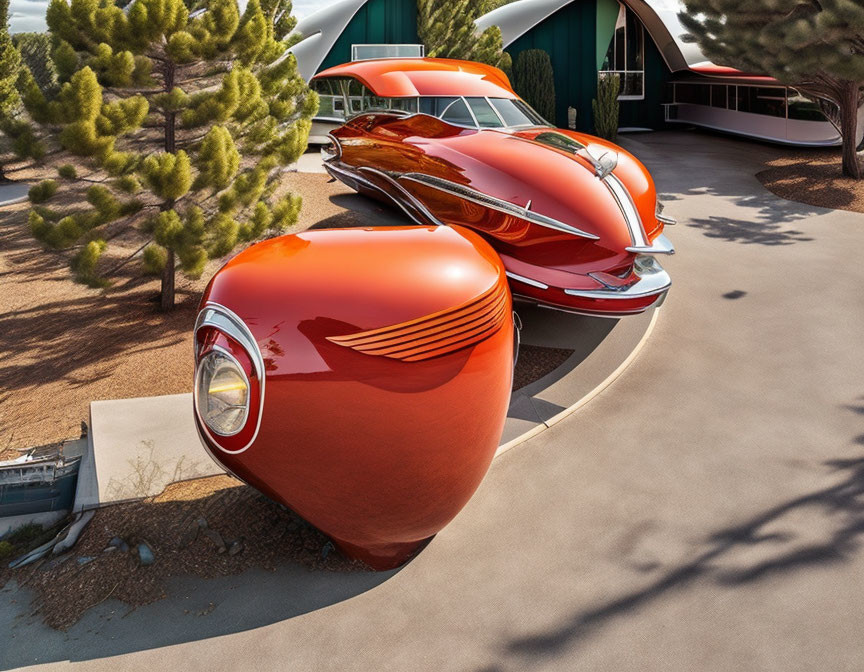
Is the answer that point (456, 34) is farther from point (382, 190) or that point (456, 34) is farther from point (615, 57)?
point (382, 190)

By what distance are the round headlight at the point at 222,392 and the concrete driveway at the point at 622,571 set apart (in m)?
1.07

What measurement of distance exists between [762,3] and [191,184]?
12.4 meters

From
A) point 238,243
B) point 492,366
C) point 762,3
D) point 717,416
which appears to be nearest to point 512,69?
point 762,3

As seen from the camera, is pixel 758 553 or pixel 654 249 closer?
pixel 758 553

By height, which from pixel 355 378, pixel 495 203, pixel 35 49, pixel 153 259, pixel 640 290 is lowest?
pixel 640 290

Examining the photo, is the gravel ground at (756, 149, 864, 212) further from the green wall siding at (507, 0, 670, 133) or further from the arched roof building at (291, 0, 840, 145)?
the green wall siding at (507, 0, 670, 133)

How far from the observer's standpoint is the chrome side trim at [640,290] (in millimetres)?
7227

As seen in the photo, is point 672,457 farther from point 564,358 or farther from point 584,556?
point 564,358

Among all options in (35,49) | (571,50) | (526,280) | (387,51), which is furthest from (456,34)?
(35,49)

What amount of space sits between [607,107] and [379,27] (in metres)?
6.57

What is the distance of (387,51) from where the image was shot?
19.9 metres

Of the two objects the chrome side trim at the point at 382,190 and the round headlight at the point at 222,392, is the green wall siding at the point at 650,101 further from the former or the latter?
the round headlight at the point at 222,392

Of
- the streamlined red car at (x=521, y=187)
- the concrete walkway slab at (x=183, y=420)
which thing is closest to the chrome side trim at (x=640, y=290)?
the streamlined red car at (x=521, y=187)

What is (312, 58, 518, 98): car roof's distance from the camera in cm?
948
